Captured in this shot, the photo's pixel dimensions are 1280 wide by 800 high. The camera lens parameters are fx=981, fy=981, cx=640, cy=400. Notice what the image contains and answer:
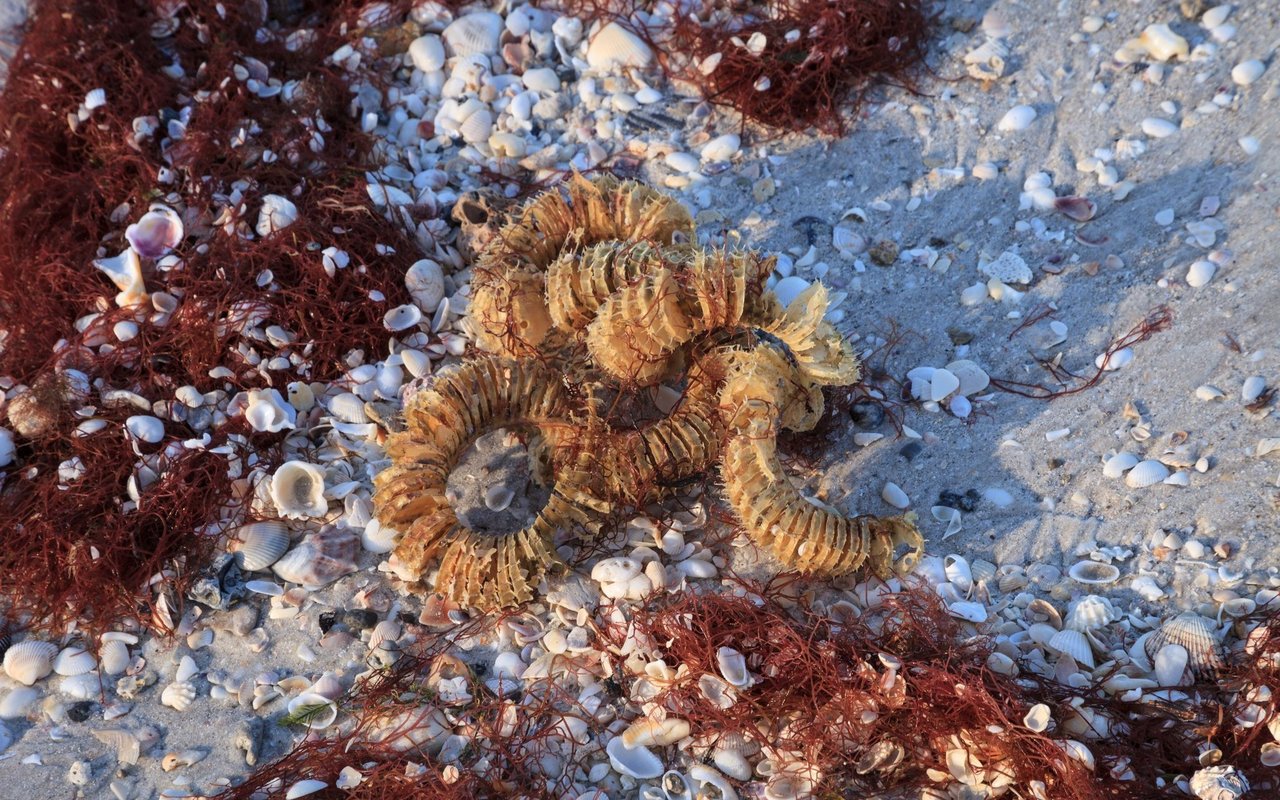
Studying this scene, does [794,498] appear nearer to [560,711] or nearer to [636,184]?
[560,711]

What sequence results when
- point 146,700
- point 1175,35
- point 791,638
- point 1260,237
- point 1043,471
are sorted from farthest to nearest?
1. point 1175,35
2. point 1260,237
3. point 1043,471
4. point 146,700
5. point 791,638

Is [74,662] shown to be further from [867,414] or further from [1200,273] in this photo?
[1200,273]

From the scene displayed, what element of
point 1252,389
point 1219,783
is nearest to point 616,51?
point 1252,389

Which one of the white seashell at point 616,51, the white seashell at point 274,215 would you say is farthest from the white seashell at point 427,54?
the white seashell at point 274,215

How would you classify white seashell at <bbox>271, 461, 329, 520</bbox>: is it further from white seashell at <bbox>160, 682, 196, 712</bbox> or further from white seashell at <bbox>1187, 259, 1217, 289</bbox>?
white seashell at <bbox>1187, 259, 1217, 289</bbox>

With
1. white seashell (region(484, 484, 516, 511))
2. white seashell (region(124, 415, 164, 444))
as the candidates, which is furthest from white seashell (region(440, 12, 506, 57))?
white seashell (region(484, 484, 516, 511))

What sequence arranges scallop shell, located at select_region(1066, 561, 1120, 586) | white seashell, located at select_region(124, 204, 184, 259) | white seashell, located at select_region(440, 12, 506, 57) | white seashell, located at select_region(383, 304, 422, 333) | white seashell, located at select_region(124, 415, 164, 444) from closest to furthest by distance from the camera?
scallop shell, located at select_region(1066, 561, 1120, 586) < white seashell, located at select_region(124, 415, 164, 444) < white seashell, located at select_region(383, 304, 422, 333) < white seashell, located at select_region(124, 204, 184, 259) < white seashell, located at select_region(440, 12, 506, 57)

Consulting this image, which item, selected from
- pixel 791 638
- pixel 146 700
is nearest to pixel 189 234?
pixel 146 700
